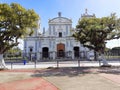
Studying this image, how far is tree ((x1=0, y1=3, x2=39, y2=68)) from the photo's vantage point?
56.1ft

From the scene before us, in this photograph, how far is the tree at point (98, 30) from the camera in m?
19.0

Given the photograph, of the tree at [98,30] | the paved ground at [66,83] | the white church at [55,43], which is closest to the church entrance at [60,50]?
the white church at [55,43]

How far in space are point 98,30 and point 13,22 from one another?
856 cm

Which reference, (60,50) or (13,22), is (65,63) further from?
(13,22)

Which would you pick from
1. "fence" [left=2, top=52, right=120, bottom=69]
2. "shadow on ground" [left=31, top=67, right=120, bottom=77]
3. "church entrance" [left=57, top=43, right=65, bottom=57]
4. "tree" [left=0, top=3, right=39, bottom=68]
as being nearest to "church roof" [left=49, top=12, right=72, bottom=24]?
"church entrance" [left=57, top=43, right=65, bottom=57]

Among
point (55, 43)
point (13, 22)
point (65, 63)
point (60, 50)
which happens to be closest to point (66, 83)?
point (13, 22)

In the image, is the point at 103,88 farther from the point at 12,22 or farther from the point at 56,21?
the point at 56,21

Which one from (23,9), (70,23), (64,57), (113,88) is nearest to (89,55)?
(64,57)

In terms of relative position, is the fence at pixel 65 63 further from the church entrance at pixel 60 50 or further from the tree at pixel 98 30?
the tree at pixel 98 30

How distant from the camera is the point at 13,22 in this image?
57.1ft

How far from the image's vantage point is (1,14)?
17141 mm

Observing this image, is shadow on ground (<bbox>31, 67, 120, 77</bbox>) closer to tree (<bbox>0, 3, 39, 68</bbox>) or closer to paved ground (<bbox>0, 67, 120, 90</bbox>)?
paved ground (<bbox>0, 67, 120, 90</bbox>)

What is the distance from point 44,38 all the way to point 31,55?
5101mm

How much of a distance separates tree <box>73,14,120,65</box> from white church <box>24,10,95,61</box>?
65.1 ft
